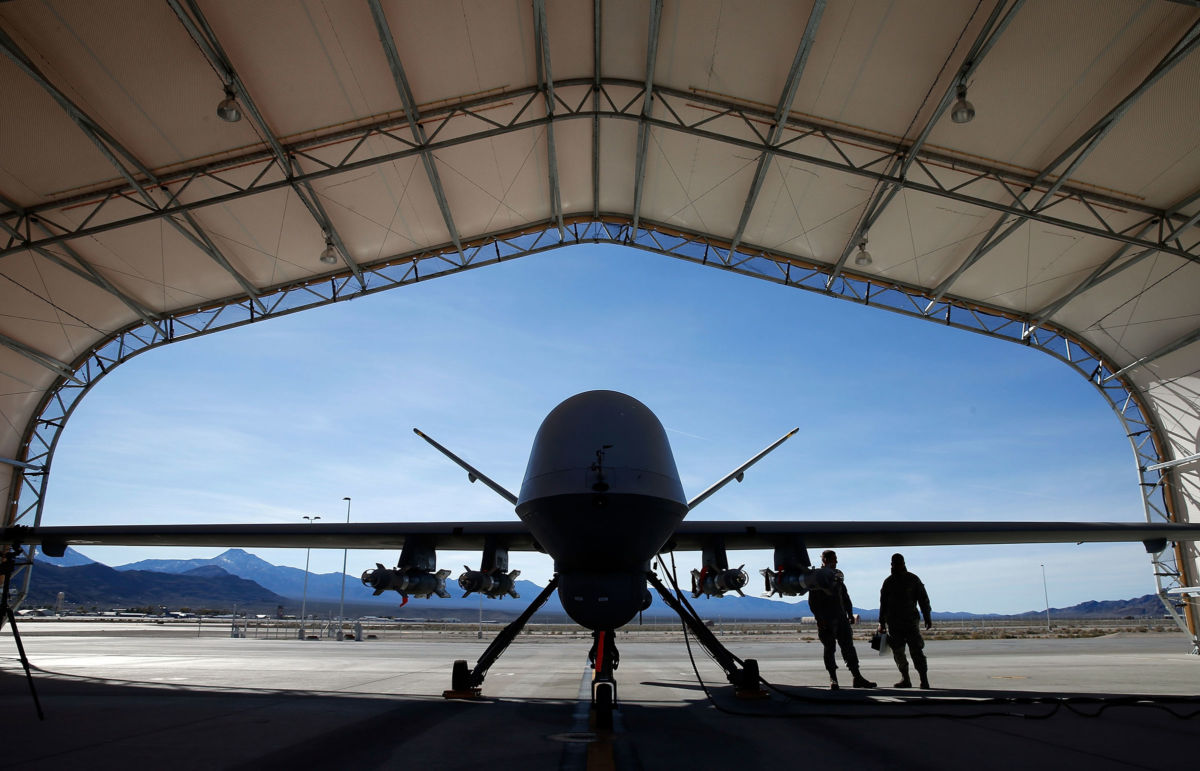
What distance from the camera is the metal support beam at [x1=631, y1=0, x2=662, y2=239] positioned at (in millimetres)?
13258

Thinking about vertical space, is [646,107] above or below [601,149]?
below

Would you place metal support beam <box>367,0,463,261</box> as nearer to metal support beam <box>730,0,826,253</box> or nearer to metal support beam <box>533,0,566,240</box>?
metal support beam <box>533,0,566,240</box>

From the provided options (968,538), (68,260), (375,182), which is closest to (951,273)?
(968,538)

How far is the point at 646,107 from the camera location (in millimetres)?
15758

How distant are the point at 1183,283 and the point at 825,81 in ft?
41.7

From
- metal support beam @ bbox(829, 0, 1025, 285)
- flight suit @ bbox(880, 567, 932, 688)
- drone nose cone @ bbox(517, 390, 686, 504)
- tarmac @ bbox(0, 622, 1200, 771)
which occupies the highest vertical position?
metal support beam @ bbox(829, 0, 1025, 285)

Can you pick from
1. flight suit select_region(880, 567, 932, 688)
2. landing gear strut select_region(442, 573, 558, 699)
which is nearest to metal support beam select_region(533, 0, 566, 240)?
landing gear strut select_region(442, 573, 558, 699)

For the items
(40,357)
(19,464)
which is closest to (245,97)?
(40,357)

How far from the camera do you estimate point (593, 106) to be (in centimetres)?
1683

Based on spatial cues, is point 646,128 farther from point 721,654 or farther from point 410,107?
point 721,654

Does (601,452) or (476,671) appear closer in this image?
(601,452)

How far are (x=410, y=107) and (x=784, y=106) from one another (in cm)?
873

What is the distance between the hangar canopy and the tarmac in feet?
34.8

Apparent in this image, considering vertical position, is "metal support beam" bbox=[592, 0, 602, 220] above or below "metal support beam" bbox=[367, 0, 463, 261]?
above
